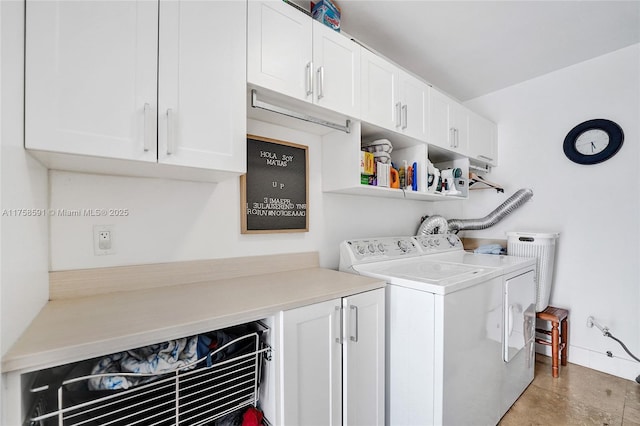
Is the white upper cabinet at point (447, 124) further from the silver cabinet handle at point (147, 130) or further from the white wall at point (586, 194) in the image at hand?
the silver cabinet handle at point (147, 130)

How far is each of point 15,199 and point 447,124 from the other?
8.32ft

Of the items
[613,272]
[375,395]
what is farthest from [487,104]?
[375,395]

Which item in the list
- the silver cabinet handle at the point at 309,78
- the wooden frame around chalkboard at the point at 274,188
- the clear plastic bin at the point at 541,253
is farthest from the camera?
the clear plastic bin at the point at 541,253

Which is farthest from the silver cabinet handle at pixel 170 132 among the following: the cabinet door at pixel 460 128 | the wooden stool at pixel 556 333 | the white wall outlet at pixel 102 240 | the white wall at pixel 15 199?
the wooden stool at pixel 556 333

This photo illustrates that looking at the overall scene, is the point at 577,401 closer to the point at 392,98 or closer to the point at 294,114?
the point at 392,98

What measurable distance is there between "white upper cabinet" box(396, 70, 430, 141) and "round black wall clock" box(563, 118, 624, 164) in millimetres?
1376

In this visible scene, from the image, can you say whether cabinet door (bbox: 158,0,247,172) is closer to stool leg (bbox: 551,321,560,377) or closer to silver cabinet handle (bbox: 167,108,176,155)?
silver cabinet handle (bbox: 167,108,176,155)

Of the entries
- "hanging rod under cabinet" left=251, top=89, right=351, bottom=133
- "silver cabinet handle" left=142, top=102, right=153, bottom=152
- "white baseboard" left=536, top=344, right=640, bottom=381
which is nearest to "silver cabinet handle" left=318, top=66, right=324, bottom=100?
"hanging rod under cabinet" left=251, top=89, right=351, bottom=133

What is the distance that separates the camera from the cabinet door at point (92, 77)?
85 cm

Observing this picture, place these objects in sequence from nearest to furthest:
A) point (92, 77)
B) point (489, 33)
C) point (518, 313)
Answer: point (92, 77)
point (518, 313)
point (489, 33)

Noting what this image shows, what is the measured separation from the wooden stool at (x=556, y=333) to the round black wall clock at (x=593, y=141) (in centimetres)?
127

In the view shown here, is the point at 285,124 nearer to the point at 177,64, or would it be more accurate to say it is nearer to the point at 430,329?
the point at 177,64

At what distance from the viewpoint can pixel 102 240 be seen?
1215mm

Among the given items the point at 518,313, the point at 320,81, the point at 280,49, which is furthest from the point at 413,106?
the point at 518,313
